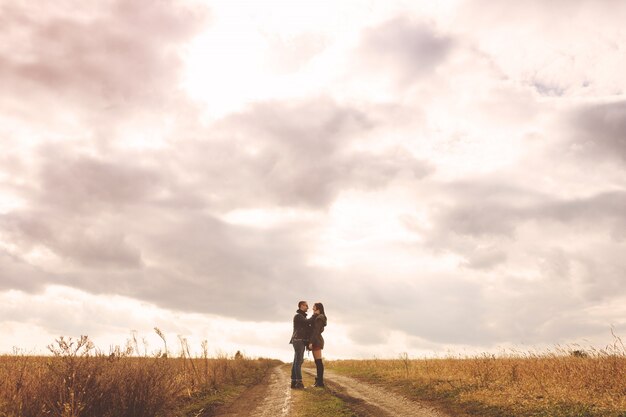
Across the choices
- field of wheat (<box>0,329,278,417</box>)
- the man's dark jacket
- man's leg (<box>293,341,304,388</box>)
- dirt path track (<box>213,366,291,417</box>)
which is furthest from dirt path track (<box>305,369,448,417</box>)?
field of wheat (<box>0,329,278,417</box>)

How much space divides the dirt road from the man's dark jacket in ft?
6.35

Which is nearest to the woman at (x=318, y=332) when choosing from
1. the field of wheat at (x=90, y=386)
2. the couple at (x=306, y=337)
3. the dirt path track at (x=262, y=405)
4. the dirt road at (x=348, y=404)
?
the couple at (x=306, y=337)

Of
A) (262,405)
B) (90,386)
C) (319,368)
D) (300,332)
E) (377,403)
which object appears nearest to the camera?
(90,386)

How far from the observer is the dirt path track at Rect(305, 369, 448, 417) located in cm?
1278

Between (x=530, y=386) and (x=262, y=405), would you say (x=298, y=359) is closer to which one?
(x=262, y=405)

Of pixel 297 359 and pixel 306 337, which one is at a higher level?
pixel 306 337

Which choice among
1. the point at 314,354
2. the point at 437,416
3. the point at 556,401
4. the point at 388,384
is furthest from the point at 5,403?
the point at 388,384

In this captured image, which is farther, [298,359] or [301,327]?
[301,327]

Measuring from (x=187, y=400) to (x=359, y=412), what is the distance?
5482 mm

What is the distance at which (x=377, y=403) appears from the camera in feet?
47.9

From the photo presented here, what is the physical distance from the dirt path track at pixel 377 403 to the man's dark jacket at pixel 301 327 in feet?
7.05

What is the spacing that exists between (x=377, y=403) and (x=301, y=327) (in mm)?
4332

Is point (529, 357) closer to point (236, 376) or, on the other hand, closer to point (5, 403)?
point (236, 376)

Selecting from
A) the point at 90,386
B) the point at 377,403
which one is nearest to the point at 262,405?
the point at 377,403
